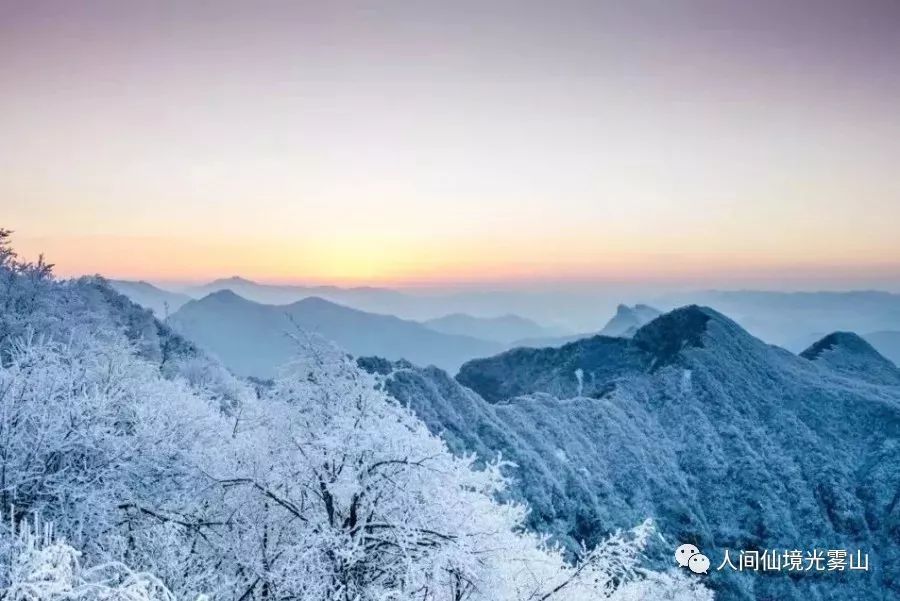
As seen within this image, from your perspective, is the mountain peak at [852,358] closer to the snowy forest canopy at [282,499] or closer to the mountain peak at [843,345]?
the mountain peak at [843,345]

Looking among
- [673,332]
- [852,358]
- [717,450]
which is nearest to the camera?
[717,450]

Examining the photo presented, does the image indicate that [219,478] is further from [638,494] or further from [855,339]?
[855,339]

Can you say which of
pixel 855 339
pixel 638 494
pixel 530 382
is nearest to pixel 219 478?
pixel 638 494

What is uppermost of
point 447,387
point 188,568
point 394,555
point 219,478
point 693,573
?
point 219,478

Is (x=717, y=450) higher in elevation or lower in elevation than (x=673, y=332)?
lower

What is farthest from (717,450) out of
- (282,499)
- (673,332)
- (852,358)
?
(282,499)

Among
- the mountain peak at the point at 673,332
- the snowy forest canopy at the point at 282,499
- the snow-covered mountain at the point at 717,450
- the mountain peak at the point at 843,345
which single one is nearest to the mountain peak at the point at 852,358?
the mountain peak at the point at 843,345

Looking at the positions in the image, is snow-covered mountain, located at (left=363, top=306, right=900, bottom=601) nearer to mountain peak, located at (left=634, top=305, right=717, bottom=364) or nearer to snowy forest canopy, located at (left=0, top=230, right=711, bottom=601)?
mountain peak, located at (left=634, top=305, right=717, bottom=364)

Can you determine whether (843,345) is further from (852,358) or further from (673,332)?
(673,332)
